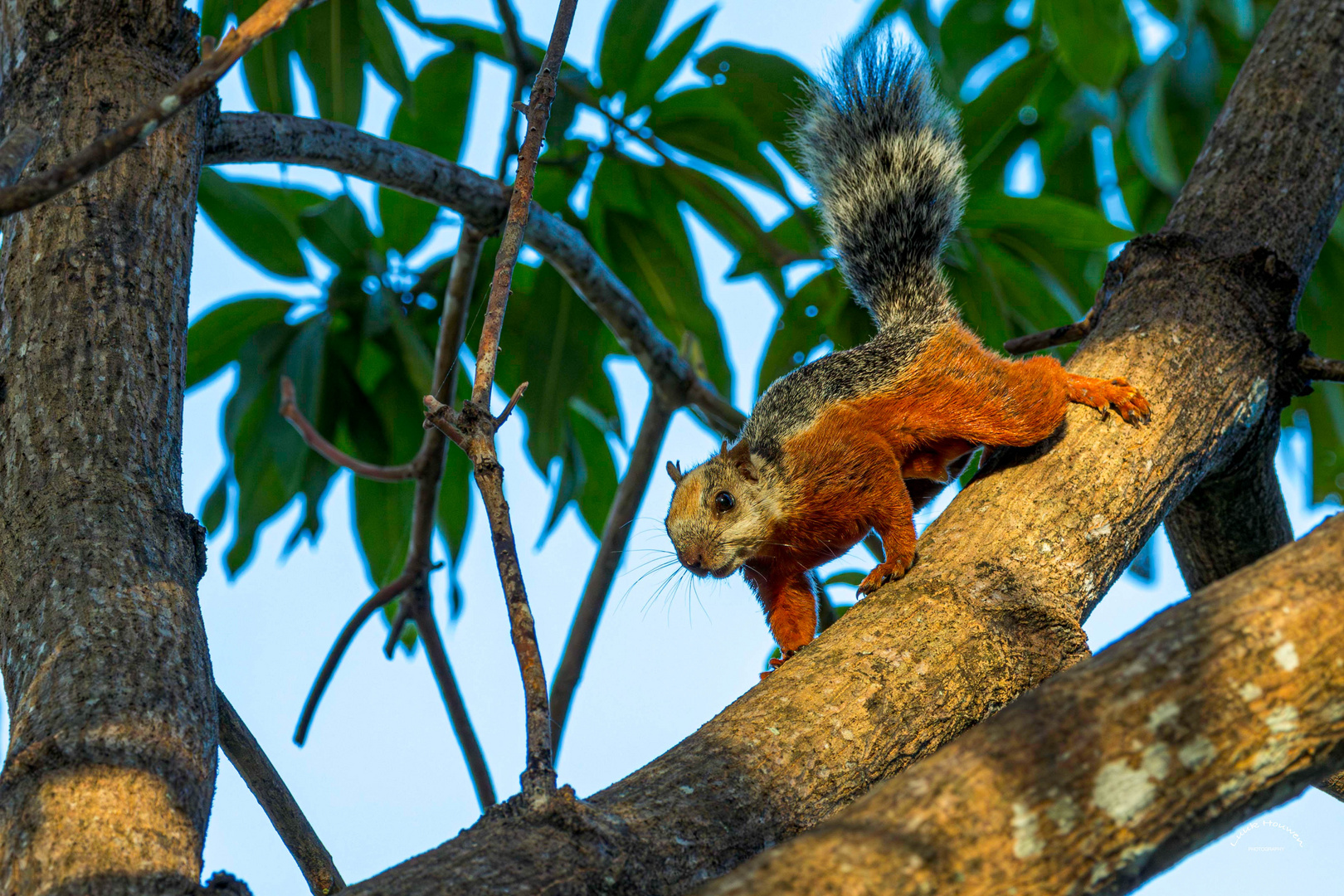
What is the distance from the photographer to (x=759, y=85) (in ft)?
11.9

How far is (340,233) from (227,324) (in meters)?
0.54

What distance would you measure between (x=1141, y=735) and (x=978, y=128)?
131 inches

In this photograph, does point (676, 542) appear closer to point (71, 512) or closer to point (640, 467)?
point (640, 467)

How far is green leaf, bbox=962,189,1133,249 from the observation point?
3.44 m

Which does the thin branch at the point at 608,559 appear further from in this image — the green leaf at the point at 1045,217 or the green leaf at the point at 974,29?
the green leaf at the point at 974,29

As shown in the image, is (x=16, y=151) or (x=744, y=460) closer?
(x=16, y=151)

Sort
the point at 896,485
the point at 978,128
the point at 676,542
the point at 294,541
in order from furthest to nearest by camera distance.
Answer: the point at 294,541
the point at 978,128
the point at 676,542
the point at 896,485

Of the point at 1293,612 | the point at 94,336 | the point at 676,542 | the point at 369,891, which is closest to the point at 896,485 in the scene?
the point at 676,542

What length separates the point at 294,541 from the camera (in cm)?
448

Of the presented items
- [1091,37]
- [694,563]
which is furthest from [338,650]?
[1091,37]

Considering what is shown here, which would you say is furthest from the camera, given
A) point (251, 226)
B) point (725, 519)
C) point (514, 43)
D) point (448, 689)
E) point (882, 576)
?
point (251, 226)

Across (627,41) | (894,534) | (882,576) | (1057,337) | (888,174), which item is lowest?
(882,576)

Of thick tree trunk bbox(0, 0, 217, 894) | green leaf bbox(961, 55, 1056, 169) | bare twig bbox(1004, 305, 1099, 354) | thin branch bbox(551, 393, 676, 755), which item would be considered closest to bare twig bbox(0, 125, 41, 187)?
thick tree trunk bbox(0, 0, 217, 894)

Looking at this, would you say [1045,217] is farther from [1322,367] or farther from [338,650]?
[338,650]
